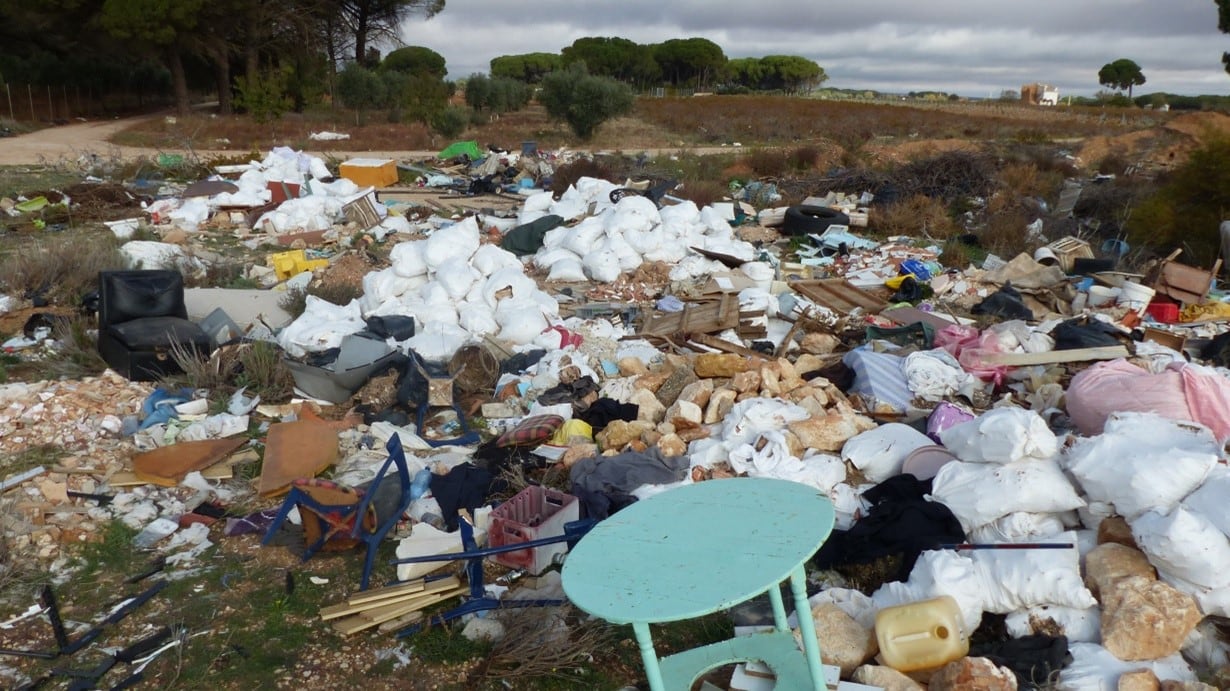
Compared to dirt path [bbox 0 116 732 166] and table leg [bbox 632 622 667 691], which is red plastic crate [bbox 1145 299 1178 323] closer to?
table leg [bbox 632 622 667 691]

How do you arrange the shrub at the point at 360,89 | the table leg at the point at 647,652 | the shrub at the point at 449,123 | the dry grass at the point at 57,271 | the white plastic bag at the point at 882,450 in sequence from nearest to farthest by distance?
the table leg at the point at 647,652 < the white plastic bag at the point at 882,450 < the dry grass at the point at 57,271 < the shrub at the point at 449,123 < the shrub at the point at 360,89

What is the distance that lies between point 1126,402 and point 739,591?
129 inches

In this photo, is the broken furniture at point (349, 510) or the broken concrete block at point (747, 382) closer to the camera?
the broken furniture at point (349, 510)

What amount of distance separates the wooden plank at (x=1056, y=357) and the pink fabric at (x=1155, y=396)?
3.40 ft

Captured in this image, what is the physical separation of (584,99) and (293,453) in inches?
788

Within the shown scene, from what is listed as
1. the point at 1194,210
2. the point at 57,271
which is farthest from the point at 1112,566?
the point at 1194,210

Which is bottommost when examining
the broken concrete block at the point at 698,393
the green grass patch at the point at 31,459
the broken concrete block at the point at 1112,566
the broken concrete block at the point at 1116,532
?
the green grass patch at the point at 31,459

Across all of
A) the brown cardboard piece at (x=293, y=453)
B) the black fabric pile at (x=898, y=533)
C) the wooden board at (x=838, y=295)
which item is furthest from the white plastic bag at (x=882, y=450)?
the wooden board at (x=838, y=295)

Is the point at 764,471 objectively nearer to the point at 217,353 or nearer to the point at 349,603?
the point at 349,603

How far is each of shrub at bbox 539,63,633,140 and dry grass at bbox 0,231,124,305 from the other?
654 inches

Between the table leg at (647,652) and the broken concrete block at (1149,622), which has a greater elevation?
the table leg at (647,652)

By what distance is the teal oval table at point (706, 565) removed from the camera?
2.14 meters

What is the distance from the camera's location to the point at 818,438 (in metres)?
4.75

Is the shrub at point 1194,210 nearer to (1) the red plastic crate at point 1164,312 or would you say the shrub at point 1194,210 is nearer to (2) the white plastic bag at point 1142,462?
(1) the red plastic crate at point 1164,312
